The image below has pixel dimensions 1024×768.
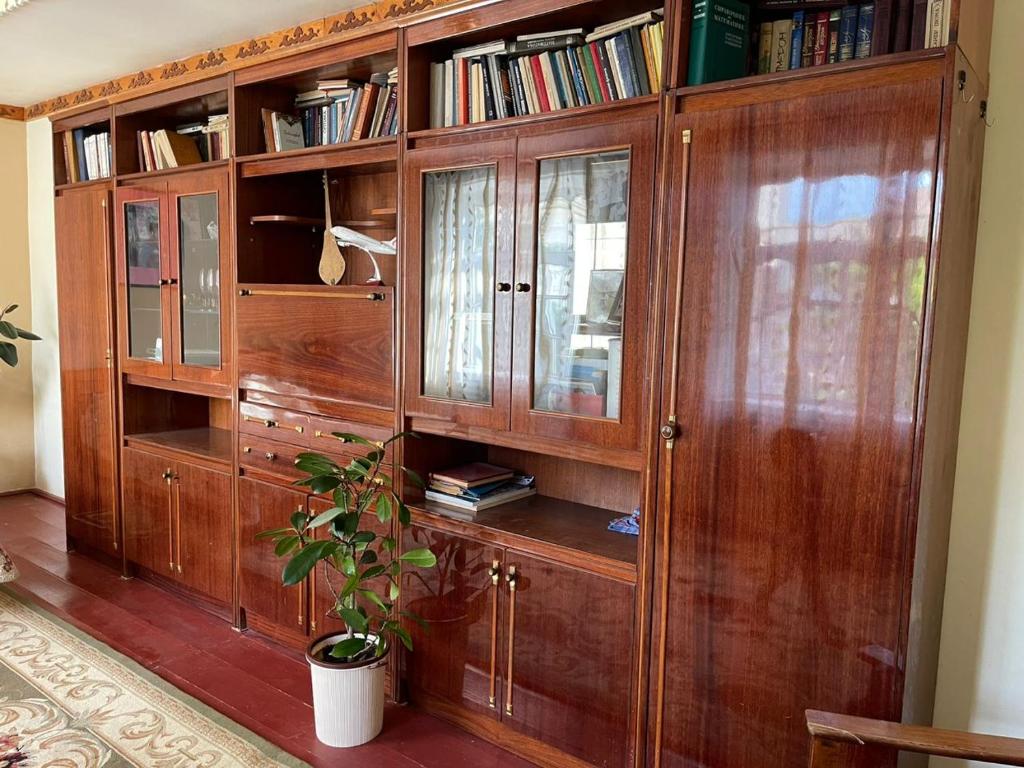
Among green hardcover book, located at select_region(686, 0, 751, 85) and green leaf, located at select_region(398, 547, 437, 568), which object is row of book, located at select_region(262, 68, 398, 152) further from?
green leaf, located at select_region(398, 547, 437, 568)

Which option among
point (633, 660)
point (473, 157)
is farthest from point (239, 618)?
point (473, 157)

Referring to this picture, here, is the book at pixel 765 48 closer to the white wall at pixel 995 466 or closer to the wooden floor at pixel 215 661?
the white wall at pixel 995 466

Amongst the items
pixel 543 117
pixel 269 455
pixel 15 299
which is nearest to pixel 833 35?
pixel 543 117

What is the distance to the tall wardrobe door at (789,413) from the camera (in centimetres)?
153

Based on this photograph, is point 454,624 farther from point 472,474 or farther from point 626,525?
point 626,525

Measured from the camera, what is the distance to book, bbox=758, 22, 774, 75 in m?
1.81

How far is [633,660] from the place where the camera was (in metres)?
1.99

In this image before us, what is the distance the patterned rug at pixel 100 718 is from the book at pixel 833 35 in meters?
2.40

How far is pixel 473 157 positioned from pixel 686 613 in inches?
Answer: 56.4

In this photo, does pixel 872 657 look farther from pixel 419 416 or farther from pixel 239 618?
pixel 239 618

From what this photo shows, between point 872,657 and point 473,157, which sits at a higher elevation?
point 473,157

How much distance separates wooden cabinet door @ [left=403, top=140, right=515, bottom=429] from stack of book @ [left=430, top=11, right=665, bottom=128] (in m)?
0.16

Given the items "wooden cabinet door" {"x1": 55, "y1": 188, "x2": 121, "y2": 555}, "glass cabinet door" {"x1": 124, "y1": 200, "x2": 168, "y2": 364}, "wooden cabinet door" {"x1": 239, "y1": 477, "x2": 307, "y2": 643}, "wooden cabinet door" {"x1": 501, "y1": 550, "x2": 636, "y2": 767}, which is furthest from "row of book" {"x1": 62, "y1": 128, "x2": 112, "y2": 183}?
"wooden cabinet door" {"x1": 501, "y1": 550, "x2": 636, "y2": 767}

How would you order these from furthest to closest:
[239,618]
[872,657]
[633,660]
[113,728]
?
[239,618], [113,728], [633,660], [872,657]
